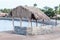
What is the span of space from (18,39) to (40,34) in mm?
3616

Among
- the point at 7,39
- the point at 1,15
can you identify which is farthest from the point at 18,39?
the point at 1,15

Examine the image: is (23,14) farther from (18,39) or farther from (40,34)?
(18,39)

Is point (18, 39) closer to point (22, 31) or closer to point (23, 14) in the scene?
point (22, 31)

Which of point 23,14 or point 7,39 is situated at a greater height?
→ point 23,14

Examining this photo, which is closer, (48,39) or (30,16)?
(48,39)

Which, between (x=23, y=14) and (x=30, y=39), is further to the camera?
(x=23, y=14)

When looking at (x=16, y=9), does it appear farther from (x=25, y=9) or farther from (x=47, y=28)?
(x=47, y=28)

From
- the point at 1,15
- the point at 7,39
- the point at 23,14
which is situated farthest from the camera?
the point at 1,15

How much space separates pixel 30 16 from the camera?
55.5ft

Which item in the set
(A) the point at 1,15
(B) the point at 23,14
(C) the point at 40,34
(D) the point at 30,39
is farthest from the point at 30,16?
(A) the point at 1,15

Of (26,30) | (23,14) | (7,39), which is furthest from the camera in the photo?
(23,14)

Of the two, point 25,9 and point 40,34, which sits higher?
point 25,9

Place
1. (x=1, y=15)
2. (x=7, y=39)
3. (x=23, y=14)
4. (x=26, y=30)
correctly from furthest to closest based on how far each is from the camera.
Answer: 1. (x=1, y=15)
2. (x=23, y=14)
3. (x=26, y=30)
4. (x=7, y=39)

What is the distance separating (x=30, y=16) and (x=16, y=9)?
176 cm
